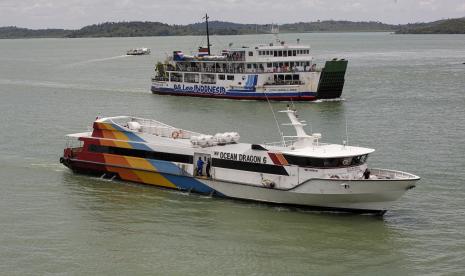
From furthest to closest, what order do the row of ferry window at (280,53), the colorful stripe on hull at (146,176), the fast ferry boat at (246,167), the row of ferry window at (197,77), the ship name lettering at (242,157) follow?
the row of ferry window at (197,77), the row of ferry window at (280,53), the colorful stripe on hull at (146,176), the ship name lettering at (242,157), the fast ferry boat at (246,167)

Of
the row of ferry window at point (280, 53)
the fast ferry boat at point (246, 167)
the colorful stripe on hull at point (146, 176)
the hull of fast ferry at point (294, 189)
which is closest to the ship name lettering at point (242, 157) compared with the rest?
the fast ferry boat at point (246, 167)

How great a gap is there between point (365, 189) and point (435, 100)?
3993cm

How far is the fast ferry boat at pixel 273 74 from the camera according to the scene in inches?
2494

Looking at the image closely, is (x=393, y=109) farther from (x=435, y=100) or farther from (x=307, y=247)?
(x=307, y=247)

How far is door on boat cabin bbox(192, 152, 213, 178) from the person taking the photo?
27906 millimetres

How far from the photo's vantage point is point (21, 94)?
234 feet

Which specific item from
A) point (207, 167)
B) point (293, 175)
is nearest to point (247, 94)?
point (207, 167)

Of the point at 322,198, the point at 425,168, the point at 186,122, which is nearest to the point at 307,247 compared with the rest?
the point at 322,198

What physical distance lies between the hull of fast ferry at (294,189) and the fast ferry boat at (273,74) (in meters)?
34.8

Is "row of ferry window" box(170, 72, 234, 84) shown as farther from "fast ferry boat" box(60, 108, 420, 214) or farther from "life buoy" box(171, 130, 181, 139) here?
"life buoy" box(171, 130, 181, 139)

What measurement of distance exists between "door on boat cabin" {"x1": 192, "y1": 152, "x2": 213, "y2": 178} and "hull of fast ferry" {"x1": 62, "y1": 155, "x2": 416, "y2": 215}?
0.71ft

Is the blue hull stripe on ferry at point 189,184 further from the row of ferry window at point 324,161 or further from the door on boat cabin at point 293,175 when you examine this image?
the row of ferry window at point 324,161

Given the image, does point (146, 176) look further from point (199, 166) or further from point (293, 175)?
point (293, 175)

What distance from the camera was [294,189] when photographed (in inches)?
1009
